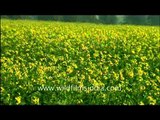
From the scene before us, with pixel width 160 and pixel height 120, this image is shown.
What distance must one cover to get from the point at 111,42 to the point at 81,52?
1.69 meters

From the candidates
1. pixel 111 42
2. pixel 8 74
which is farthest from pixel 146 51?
pixel 8 74

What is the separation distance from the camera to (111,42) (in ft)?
37.7

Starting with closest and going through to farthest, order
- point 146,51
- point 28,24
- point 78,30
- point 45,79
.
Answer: point 45,79
point 146,51
point 78,30
point 28,24

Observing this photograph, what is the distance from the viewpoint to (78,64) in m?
9.10

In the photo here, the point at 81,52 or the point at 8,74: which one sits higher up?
the point at 81,52

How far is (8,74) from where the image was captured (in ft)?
26.3

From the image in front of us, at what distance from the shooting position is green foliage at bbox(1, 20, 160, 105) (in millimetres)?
7656

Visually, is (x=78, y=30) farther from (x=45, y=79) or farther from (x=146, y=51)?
(x=45, y=79)

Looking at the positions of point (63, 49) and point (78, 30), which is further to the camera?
point (78, 30)

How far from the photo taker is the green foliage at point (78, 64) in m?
7.66
